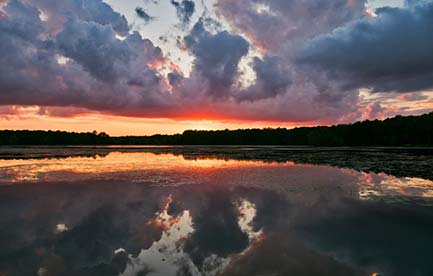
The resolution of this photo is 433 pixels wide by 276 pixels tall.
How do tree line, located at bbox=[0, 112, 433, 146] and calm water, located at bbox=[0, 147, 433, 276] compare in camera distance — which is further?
tree line, located at bbox=[0, 112, 433, 146]

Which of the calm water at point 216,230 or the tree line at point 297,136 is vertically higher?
the tree line at point 297,136

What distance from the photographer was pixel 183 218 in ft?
43.0

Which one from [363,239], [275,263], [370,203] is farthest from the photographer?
[370,203]

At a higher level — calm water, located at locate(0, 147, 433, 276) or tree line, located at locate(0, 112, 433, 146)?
tree line, located at locate(0, 112, 433, 146)

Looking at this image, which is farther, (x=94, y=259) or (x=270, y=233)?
(x=270, y=233)

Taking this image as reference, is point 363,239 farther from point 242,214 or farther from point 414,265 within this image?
point 242,214

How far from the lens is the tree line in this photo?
333ft

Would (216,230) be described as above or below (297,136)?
below

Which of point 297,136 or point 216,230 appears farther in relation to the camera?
point 297,136

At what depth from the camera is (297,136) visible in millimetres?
142375

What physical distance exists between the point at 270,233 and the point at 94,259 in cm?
589

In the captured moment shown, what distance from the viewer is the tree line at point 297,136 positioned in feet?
333

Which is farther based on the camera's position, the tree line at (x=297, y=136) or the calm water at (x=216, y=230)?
the tree line at (x=297, y=136)

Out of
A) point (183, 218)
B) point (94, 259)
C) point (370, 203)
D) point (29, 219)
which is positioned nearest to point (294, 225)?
point (183, 218)
